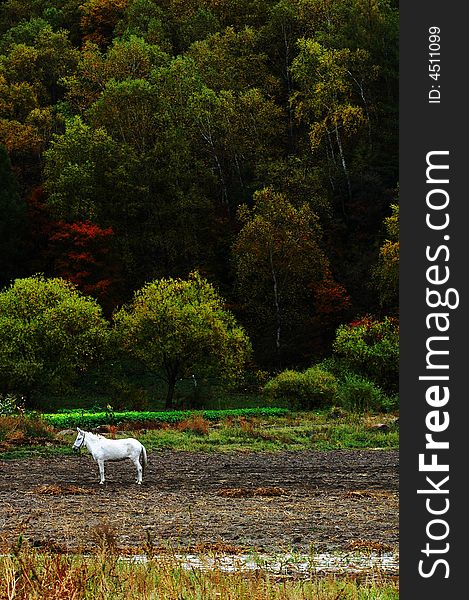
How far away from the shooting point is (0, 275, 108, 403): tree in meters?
42.6

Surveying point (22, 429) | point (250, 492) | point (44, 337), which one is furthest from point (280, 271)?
point (250, 492)

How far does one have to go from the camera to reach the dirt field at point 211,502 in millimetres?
11766

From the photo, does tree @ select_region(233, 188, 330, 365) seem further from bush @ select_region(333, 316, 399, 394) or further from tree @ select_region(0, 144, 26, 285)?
tree @ select_region(0, 144, 26, 285)

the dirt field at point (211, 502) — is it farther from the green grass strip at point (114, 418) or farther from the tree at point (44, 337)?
the tree at point (44, 337)

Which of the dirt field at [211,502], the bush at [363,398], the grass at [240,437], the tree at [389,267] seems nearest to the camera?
the dirt field at [211,502]

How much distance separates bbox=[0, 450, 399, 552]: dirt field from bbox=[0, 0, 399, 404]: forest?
2447 cm

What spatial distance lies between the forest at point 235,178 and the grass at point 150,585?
128ft

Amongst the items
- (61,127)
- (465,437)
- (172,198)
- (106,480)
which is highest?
(61,127)

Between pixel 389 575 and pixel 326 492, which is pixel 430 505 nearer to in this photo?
pixel 389 575

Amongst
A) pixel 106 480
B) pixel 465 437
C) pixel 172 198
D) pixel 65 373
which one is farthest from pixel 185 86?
pixel 465 437

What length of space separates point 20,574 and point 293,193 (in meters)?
54.2

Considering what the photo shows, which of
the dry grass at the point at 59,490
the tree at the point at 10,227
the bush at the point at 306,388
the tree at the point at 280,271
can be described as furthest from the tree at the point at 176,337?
the dry grass at the point at 59,490

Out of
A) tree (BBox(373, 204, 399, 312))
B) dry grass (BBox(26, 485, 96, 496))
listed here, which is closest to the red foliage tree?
tree (BBox(373, 204, 399, 312))

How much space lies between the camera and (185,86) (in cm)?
6769
